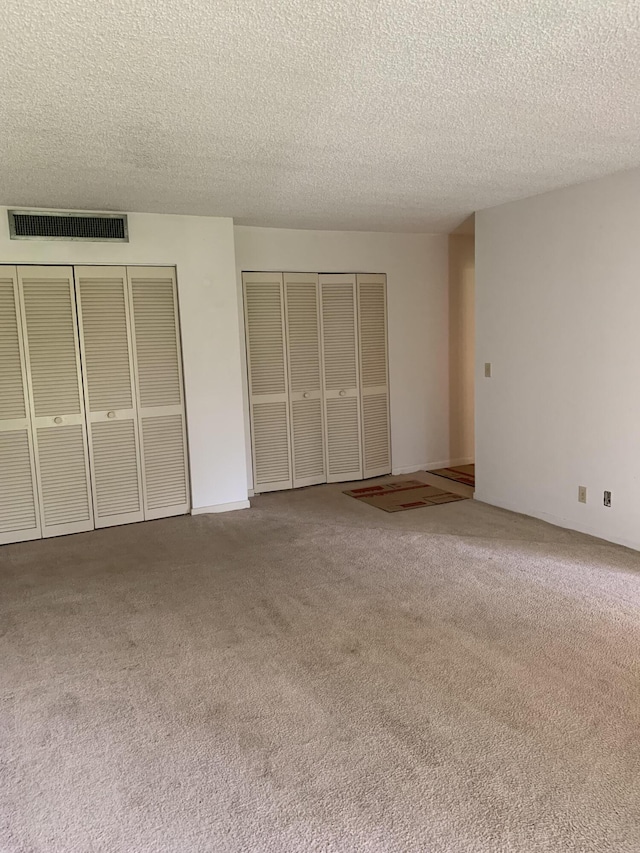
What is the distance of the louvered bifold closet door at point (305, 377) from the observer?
5602 mm

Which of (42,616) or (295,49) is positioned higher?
(295,49)

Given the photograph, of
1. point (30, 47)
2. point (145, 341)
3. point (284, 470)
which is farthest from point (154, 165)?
point (284, 470)

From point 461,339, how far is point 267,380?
2.14 meters

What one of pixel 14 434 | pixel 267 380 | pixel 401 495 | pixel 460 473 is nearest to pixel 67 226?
pixel 14 434

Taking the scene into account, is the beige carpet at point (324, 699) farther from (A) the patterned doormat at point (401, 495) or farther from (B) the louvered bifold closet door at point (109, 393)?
(A) the patterned doormat at point (401, 495)

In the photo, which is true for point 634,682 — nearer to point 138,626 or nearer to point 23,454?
point 138,626

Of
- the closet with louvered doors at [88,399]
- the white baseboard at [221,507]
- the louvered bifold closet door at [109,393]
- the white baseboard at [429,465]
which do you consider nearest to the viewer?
the closet with louvered doors at [88,399]

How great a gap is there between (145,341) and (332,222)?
1.81m

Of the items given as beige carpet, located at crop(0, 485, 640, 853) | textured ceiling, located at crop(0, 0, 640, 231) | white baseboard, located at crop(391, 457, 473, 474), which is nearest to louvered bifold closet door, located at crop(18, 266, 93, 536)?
beige carpet, located at crop(0, 485, 640, 853)

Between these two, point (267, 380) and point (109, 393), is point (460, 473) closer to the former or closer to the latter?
point (267, 380)

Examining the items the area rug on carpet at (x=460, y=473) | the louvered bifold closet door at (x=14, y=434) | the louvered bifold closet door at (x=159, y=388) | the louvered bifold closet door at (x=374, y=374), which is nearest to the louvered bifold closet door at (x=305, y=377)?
the louvered bifold closet door at (x=374, y=374)

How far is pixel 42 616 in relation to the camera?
329 cm

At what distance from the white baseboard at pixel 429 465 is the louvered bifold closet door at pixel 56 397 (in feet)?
9.76

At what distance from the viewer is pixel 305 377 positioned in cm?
571
